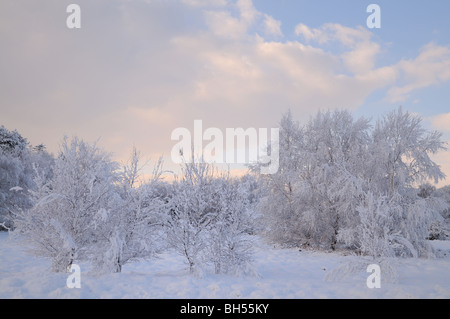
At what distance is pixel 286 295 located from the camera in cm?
604

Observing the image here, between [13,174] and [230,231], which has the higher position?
[13,174]

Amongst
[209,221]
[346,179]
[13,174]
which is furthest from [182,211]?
[13,174]

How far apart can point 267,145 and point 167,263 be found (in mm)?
10287

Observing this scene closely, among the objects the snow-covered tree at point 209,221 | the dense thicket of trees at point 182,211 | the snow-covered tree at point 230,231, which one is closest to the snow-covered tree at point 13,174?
the dense thicket of trees at point 182,211

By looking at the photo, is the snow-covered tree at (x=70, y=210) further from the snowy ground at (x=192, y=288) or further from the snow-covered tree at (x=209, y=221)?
the snow-covered tree at (x=209, y=221)

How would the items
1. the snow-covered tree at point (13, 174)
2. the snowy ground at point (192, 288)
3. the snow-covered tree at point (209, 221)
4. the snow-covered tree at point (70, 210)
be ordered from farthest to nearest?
the snow-covered tree at point (13, 174) → the snow-covered tree at point (209, 221) → the snow-covered tree at point (70, 210) → the snowy ground at point (192, 288)

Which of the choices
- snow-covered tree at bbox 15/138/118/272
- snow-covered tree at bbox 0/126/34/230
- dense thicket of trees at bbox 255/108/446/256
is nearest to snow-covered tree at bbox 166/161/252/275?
snow-covered tree at bbox 15/138/118/272

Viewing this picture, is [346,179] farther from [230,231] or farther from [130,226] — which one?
[130,226]

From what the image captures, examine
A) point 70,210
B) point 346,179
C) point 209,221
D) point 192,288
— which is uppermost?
point 346,179

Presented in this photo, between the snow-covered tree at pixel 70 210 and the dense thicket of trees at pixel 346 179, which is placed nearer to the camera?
the snow-covered tree at pixel 70 210

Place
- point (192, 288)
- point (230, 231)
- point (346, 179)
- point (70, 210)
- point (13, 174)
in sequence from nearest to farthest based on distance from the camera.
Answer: point (192, 288)
point (70, 210)
point (230, 231)
point (346, 179)
point (13, 174)

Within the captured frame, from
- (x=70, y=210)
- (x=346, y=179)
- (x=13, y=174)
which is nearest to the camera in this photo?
(x=70, y=210)
